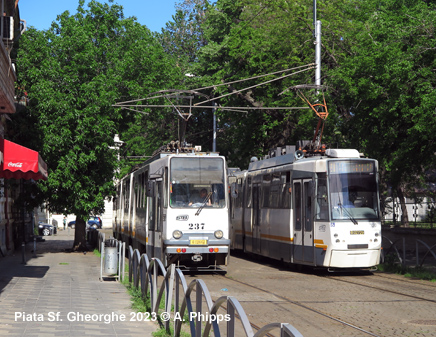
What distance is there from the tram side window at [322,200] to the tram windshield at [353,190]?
0.17m

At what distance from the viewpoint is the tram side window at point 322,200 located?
1808cm

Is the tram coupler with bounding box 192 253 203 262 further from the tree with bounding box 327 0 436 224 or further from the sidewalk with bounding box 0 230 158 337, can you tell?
the tree with bounding box 327 0 436 224

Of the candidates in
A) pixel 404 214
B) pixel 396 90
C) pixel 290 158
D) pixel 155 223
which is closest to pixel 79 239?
pixel 155 223

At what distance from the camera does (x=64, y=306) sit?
11.6 m

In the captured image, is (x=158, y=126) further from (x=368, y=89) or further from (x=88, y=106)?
(x=368, y=89)

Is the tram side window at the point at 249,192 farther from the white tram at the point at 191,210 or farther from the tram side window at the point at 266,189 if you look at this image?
the white tram at the point at 191,210

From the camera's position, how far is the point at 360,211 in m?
18.2

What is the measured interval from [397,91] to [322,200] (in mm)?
4365

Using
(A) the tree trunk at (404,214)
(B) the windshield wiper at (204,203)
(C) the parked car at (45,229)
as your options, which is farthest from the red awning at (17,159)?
(C) the parked car at (45,229)

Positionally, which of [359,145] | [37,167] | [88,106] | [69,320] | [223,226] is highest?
[88,106]

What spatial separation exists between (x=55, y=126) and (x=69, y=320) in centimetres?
1753

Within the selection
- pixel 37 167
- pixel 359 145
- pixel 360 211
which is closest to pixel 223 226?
pixel 360 211

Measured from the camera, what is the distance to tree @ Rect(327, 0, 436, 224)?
1933 cm

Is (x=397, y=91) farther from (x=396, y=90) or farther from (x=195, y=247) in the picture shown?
(x=195, y=247)
